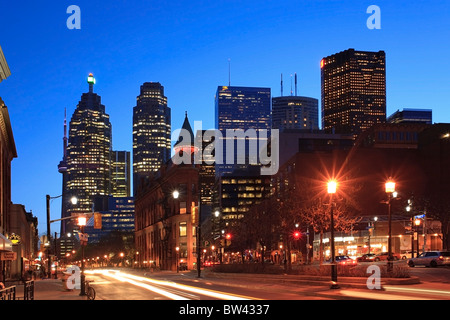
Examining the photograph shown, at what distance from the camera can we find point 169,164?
372 feet

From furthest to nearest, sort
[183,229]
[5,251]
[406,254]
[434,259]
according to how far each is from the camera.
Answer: [183,229] → [406,254] → [434,259] → [5,251]

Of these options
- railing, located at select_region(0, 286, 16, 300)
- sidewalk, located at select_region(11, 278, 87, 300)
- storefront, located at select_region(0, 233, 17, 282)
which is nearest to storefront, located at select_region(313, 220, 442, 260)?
storefront, located at select_region(0, 233, 17, 282)

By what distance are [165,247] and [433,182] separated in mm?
68342

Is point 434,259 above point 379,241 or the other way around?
above

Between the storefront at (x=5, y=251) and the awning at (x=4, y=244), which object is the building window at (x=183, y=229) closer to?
the storefront at (x=5, y=251)

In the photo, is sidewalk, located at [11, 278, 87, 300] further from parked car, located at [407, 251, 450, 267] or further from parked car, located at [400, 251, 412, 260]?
parked car, located at [400, 251, 412, 260]

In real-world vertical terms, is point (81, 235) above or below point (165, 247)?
A: above

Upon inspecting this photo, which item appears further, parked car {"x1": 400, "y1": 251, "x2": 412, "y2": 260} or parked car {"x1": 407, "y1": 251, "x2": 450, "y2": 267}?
parked car {"x1": 400, "y1": 251, "x2": 412, "y2": 260}

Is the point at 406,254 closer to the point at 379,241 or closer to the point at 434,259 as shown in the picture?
the point at 379,241

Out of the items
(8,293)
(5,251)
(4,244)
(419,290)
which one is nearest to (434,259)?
(419,290)

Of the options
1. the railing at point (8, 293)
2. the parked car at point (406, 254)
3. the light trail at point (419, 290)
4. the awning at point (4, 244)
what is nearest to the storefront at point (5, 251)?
the awning at point (4, 244)
